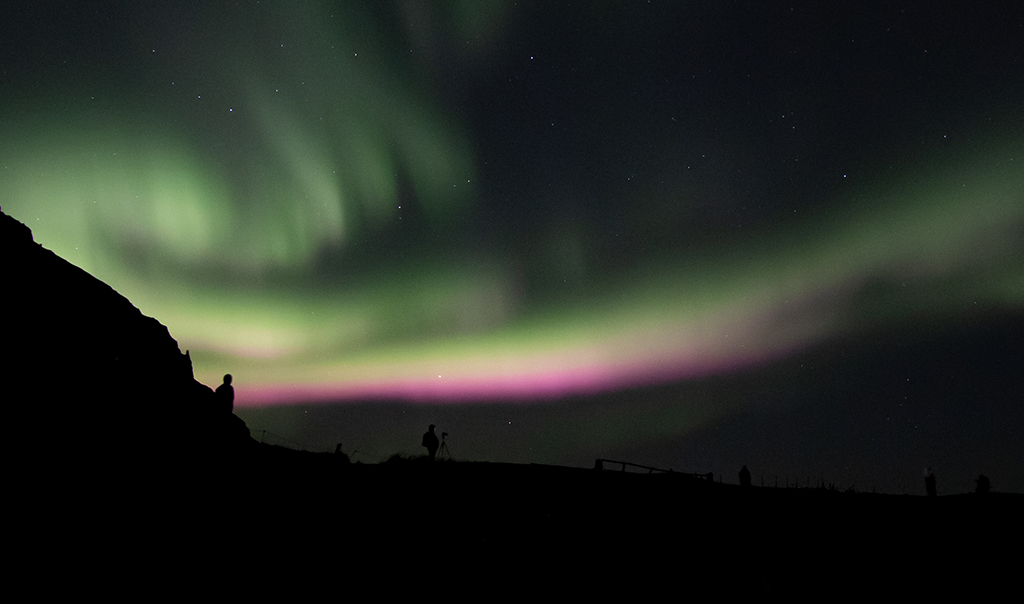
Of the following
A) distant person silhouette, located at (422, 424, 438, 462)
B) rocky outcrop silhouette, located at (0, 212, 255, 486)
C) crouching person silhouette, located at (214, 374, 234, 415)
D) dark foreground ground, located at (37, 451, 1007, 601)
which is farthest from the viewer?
distant person silhouette, located at (422, 424, 438, 462)

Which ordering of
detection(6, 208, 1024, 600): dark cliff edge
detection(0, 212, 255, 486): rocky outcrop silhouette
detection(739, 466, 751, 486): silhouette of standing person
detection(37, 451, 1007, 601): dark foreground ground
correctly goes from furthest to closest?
1. detection(739, 466, 751, 486): silhouette of standing person
2. detection(37, 451, 1007, 601): dark foreground ground
3. detection(0, 212, 255, 486): rocky outcrop silhouette
4. detection(6, 208, 1024, 600): dark cliff edge

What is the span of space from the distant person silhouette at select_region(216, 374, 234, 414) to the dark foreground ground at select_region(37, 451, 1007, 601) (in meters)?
2.25

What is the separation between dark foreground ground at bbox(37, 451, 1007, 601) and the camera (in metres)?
12.6

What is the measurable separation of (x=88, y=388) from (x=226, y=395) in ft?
14.8

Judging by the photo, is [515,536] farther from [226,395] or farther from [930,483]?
[930,483]

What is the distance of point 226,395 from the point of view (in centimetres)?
1836

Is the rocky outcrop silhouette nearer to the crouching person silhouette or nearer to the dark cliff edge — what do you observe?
the dark cliff edge

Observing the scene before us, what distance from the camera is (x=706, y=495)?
66.7ft

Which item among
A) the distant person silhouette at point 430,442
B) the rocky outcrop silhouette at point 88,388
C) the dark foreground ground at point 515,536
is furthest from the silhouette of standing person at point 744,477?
the rocky outcrop silhouette at point 88,388

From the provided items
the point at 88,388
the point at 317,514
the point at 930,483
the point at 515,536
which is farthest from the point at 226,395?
the point at 930,483

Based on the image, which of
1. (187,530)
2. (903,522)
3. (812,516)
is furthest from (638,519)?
(187,530)

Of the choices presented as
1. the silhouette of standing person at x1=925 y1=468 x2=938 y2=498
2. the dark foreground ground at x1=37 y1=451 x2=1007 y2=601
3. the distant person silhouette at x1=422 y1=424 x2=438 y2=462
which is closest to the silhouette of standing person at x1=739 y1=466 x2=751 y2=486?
the dark foreground ground at x1=37 y1=451 x2=1007 y2=601

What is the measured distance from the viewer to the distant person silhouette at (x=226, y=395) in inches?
719

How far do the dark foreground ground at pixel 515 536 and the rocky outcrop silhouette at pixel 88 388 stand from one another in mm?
924
